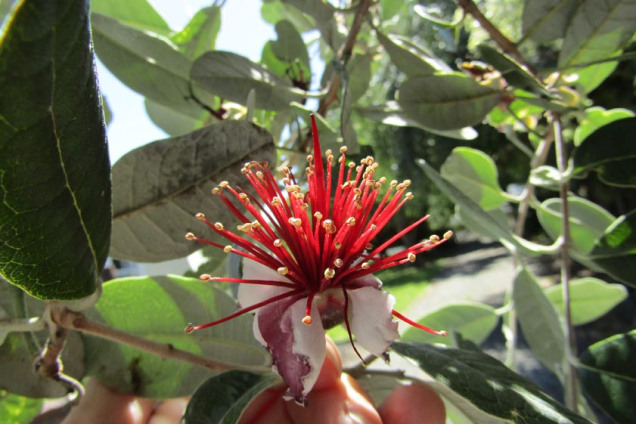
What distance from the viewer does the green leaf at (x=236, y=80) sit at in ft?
2.32

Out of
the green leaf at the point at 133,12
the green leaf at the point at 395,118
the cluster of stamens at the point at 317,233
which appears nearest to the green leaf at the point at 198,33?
the green leaf at the point at 133,12

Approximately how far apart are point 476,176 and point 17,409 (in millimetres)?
944

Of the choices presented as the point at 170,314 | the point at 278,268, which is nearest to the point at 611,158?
the point at 278,268

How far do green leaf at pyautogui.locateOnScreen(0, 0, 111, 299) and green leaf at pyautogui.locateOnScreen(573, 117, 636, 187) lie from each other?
649 mm

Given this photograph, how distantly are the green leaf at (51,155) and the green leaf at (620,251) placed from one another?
64 centimetres

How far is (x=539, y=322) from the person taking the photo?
2.69 feet

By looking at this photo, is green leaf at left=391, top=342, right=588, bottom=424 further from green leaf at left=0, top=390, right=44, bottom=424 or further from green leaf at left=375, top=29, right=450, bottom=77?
green leaf at left=0, top=390, right=44, bottom=424

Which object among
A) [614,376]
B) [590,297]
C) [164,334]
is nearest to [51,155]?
[164,334]

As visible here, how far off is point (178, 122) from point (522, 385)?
757 mm

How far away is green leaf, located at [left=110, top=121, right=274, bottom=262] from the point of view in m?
0.55

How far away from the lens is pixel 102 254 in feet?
1.48

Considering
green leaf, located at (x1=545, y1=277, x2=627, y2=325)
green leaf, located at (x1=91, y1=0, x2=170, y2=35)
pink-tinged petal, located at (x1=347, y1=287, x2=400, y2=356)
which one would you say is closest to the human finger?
pink-tinged petal, located at (x1=347, y1=287, x2=400, y2=356)

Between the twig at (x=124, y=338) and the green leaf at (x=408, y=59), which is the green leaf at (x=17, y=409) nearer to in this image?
the twig at (x=124, y=338)

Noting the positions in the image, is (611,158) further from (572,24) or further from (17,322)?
(17,322)
